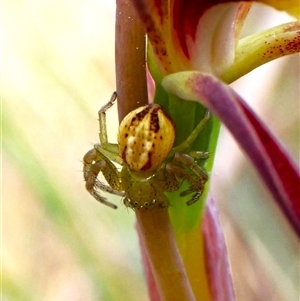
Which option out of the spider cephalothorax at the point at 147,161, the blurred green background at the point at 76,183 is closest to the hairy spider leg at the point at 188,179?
the spider cephalothorax at the point at 147,161

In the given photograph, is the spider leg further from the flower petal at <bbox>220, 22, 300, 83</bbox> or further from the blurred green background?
the blurred green background

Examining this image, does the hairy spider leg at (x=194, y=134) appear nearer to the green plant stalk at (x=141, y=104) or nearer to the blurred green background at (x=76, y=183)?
the green plant stalk at (x=141, y=104)

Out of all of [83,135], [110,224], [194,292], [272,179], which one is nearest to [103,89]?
[83,135]

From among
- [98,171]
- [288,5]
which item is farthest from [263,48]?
[98,171]

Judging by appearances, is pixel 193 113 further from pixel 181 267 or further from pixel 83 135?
pixel 83 135

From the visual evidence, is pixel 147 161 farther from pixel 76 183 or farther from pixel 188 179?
pixel 76 183

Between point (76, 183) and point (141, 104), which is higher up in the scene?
point (76, 183)
